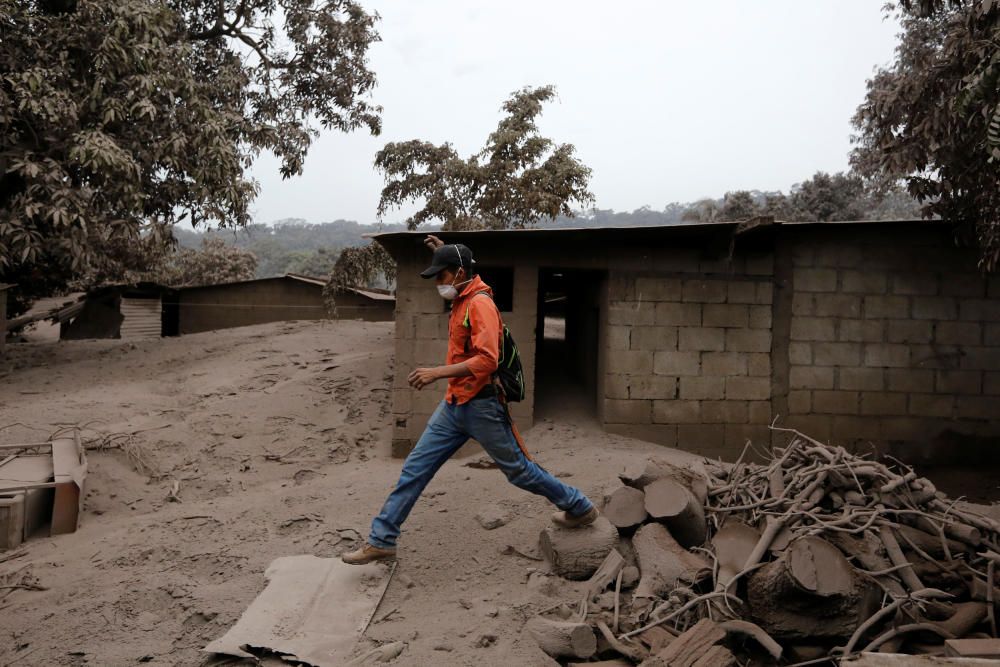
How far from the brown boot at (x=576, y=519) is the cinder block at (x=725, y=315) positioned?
402 centimetres

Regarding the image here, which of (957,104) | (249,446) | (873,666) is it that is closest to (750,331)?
(957,104)

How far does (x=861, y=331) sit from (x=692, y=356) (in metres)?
1.93

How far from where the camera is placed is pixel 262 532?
5086mm

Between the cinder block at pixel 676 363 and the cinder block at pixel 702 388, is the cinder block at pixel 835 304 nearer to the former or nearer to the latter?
the cinder block at pixel 702 388

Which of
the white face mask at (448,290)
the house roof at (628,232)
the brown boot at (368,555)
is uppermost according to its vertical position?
the house roof at (628,232)

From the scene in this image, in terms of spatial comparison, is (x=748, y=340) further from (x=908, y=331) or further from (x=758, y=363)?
(x=908, y=331)

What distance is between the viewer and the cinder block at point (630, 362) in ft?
24.5

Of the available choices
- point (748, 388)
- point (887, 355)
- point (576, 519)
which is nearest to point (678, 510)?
point (576, 519)

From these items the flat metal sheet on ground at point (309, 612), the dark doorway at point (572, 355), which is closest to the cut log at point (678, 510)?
the flat metal sheet on ground at point (309, 612)

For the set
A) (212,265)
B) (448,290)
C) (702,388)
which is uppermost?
(212,265)

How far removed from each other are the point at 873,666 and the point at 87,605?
411cm

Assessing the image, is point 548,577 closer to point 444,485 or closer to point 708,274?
point 444,485

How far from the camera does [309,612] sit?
3689 mm

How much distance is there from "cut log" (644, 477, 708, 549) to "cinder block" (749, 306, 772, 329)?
3.98 meters
